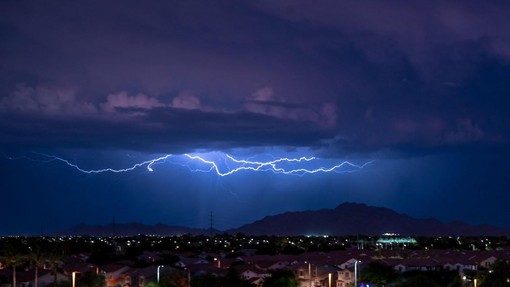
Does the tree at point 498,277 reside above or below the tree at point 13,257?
below

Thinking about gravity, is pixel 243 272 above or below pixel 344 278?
above

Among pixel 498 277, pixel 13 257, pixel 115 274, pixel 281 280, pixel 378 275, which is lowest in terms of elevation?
pixel 115 274

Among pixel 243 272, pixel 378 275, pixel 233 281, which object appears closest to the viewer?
pixel 233 281

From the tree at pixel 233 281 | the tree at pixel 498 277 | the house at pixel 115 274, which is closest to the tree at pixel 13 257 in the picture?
the house at pixel 115 274

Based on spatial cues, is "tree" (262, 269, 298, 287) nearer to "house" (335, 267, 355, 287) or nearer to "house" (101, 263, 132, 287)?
"house" (335, 267, 355, 287)

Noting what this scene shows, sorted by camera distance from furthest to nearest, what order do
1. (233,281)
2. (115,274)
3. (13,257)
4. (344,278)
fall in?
(115,274)
(344,278)
(13,257)
(233,281)

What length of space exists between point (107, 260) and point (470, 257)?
3480cm

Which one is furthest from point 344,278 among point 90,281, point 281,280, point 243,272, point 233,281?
point 90,281

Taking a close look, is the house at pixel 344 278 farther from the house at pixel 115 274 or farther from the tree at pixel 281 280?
the house at pixel 115 274

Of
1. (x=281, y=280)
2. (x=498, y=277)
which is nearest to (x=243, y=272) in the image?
(x=281, y=280)

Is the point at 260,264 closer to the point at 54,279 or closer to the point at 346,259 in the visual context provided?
the point at 346,259

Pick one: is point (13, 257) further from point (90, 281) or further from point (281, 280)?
point (281, 280)

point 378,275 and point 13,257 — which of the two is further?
point 378,275

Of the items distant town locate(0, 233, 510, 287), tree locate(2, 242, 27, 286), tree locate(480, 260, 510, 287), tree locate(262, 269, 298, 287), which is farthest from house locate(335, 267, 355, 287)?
tree locate(2, 242, 27, 286)
